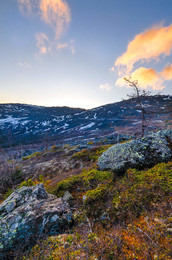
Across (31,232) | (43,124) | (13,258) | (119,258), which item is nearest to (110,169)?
(119,258)

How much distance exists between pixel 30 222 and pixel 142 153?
4828 millimetres

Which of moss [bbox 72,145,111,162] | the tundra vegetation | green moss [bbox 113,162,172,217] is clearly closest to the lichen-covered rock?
the tundra vegetation

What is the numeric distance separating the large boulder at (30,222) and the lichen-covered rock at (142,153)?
9.03 feet

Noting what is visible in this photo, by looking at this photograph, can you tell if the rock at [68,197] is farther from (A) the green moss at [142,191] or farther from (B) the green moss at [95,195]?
(A) the green moss at [142,191]

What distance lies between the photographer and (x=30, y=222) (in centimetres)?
333

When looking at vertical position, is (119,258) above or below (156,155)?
below

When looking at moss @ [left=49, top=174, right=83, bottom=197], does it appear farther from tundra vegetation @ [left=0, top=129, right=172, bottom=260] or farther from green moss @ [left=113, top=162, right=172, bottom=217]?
green moss @ [left=113, top=162, right=172, bottom=217]

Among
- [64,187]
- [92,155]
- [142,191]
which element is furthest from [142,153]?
[92,155]

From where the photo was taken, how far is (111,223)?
288 centimetres

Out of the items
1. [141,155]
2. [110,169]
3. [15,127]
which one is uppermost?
[141,155]

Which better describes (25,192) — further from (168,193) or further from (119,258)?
(168,193)

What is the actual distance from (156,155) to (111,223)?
3.07 m

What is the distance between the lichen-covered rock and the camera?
4338 mm

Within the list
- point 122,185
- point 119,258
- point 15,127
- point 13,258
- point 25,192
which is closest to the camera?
point 119,258
